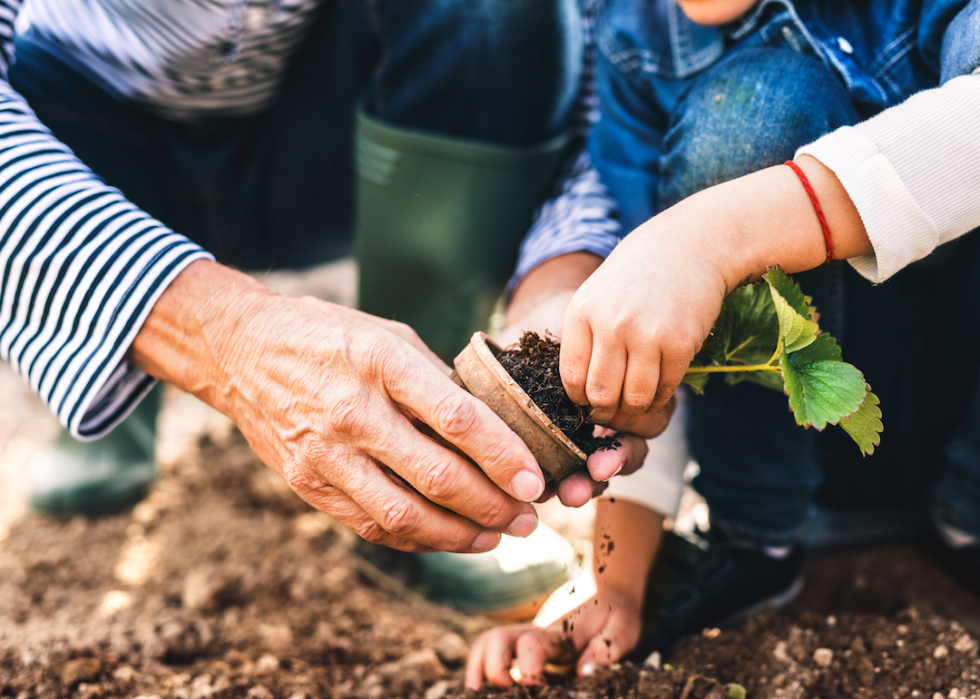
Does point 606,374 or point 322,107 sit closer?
point 606,374

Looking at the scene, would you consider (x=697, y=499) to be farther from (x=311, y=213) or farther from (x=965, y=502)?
(x=311, y=213)

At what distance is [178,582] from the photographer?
1787 mm

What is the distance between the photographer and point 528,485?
1019 mm

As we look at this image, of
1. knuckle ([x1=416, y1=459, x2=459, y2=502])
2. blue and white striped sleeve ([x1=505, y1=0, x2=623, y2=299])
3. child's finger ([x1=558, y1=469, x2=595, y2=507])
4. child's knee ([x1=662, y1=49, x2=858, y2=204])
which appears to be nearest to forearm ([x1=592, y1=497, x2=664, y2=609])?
child's finger ([x1=558, y1=469, x2=595, y2=507])

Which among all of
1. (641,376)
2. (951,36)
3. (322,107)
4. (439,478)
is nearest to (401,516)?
(439,478)

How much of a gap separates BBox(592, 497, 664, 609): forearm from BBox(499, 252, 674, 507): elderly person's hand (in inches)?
8.4

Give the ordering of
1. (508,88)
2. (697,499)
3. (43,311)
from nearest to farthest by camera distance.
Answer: (43,311)
(508,88)
(697,499)

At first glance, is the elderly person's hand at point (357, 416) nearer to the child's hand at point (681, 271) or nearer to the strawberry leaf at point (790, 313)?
the child's hand at point (681, 271)

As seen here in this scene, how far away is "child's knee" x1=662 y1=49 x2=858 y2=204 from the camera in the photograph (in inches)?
46.3

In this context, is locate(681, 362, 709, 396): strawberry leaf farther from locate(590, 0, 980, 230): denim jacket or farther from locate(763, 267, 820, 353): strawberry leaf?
locate(590, 0, 980, 230): denim jacket

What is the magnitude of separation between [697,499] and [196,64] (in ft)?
5.93

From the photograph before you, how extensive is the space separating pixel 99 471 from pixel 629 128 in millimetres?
1842

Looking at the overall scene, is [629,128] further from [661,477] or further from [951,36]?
[661,477]

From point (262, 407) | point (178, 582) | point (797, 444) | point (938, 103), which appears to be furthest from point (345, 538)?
point (938, 103)
